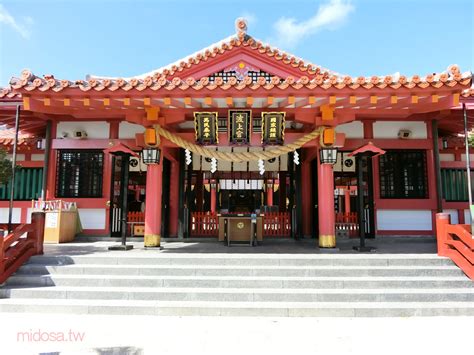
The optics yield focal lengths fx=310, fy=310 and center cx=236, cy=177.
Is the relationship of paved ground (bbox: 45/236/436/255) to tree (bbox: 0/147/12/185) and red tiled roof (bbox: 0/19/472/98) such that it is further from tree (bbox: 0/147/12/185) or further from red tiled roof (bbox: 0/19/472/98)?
red tiled roof (bbox: 0/19/472/98)

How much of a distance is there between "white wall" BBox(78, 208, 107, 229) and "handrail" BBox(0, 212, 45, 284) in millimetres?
2366

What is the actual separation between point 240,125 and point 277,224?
353 cm

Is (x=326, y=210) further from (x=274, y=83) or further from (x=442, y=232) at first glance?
(x=274, y=83)

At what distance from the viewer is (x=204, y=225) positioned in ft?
28.9

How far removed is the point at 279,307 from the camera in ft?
14.5

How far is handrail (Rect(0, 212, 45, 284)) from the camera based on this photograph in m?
5.00

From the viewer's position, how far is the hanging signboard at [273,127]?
20.9ft

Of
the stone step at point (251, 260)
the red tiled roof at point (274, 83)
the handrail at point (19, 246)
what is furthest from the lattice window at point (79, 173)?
the stone step at point (251, 260)

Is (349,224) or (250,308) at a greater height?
(349,224)

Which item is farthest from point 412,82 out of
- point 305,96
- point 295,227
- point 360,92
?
point 295,227

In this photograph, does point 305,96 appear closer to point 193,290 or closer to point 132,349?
point 193,290

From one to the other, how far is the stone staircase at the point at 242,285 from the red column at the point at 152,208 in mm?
1069

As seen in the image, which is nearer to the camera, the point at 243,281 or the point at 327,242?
the point at 243,281

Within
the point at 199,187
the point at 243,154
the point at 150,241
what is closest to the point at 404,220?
the point at 243,154
